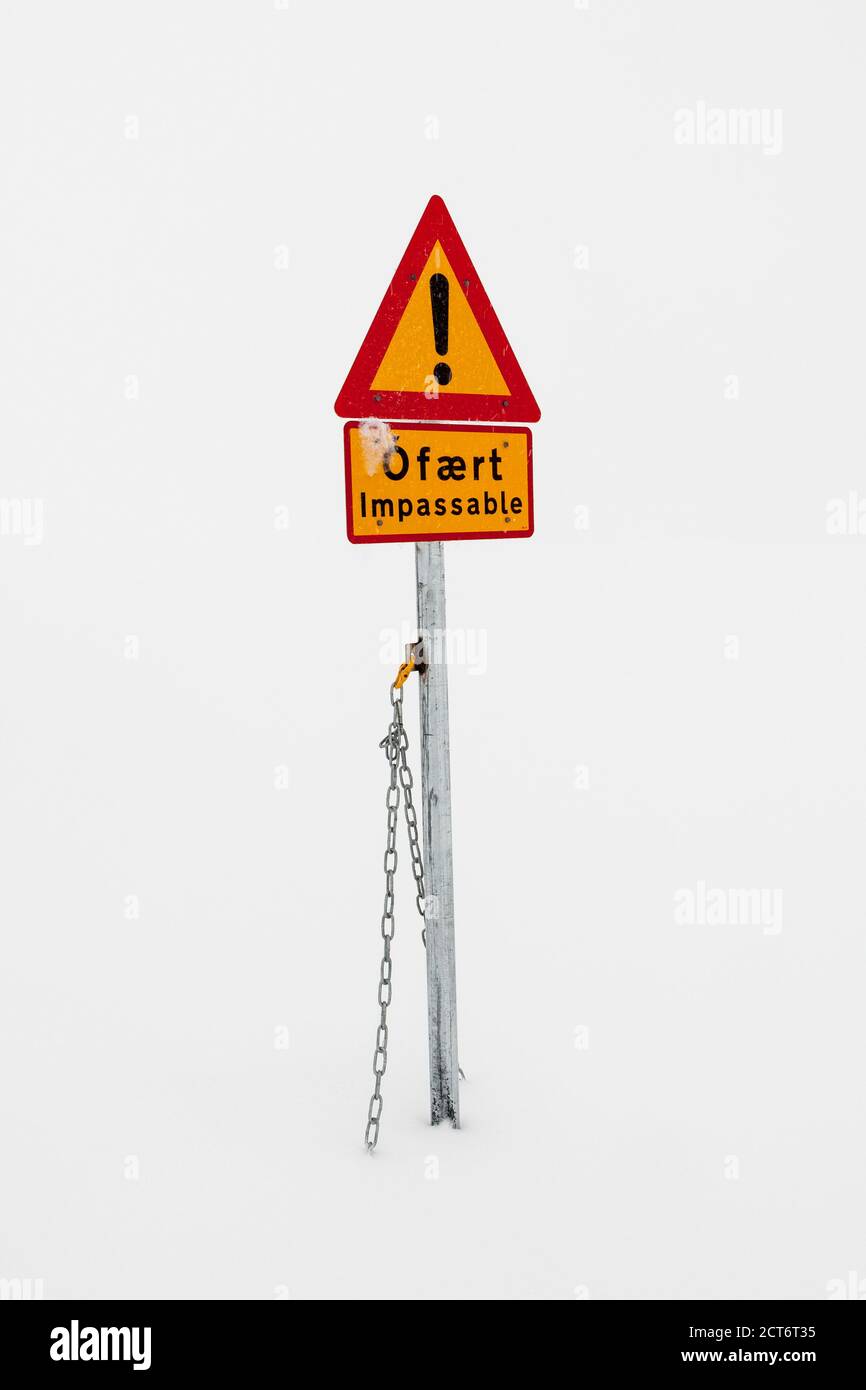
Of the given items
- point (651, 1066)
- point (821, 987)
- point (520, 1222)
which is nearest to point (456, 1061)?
point (520, 1222)

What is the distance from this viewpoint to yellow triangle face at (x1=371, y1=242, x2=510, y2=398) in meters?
3.11

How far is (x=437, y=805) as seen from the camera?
3303 mm

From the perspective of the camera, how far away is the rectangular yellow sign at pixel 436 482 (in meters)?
3.08

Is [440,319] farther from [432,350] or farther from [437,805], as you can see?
[437,805]

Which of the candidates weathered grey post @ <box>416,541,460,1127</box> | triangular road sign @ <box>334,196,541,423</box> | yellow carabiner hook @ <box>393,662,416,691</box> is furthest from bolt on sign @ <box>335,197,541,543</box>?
yellow carabiner hook @ <box>393,662,416,691</box>

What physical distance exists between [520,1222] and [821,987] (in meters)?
1.74

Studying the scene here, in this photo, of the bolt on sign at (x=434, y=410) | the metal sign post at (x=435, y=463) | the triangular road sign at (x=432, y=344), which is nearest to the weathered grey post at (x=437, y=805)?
the metal sign post at (x=435, y=463)

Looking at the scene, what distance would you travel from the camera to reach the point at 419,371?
3139mm

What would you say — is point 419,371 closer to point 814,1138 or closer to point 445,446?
point 445,446

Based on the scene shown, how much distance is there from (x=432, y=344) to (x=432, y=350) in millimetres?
15

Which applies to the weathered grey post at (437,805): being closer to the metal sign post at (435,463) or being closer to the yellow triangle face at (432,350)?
the metal sign post at (435,463)

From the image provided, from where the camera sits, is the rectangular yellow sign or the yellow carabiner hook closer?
the rectangular yellow sign

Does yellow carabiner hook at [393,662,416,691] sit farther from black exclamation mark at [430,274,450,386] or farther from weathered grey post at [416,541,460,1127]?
black exclamation mark at [430,274,450,386]

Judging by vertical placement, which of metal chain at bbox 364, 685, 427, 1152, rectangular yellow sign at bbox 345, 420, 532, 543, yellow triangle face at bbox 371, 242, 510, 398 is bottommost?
metal chain at bbox 364, 685, 427, 1152
